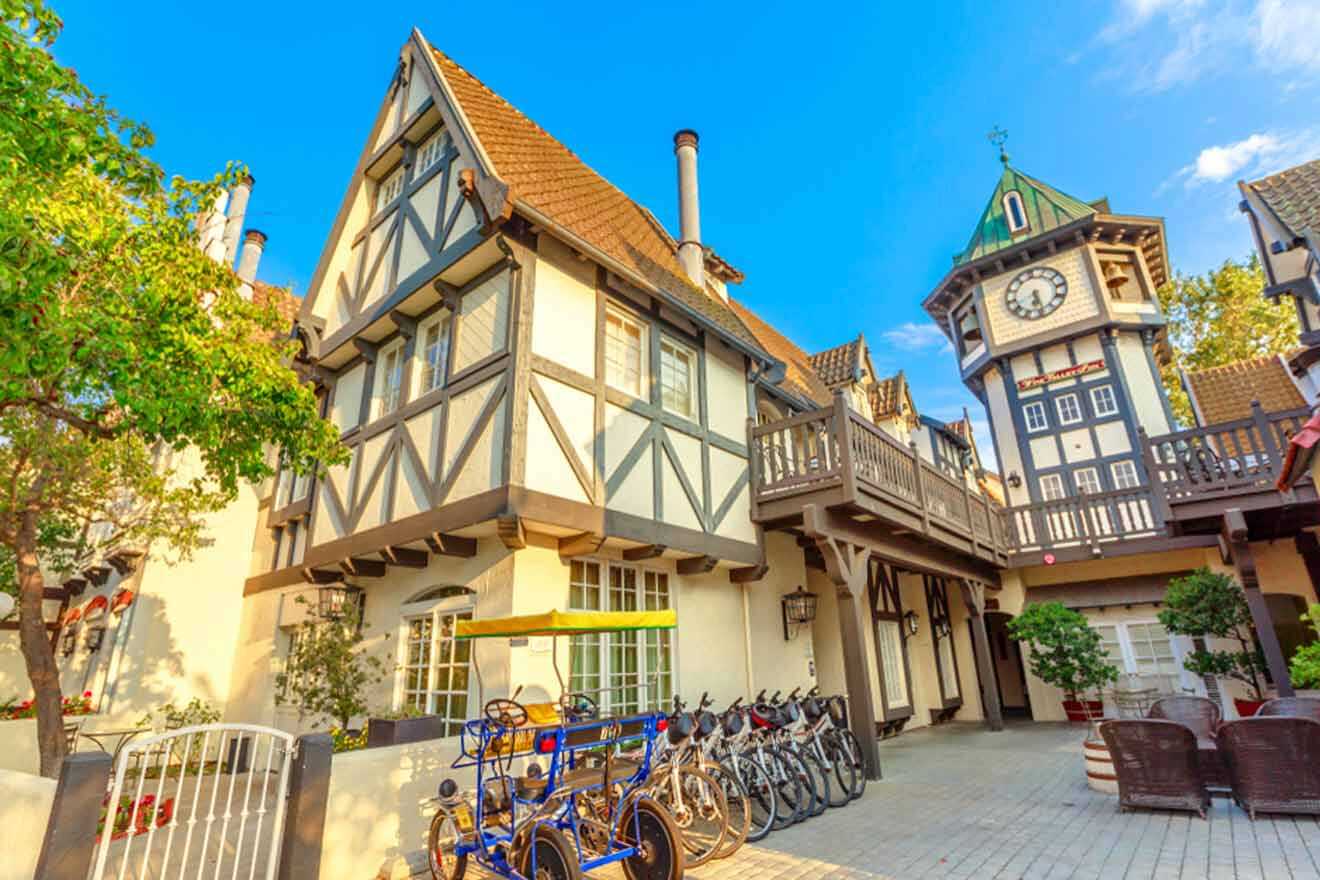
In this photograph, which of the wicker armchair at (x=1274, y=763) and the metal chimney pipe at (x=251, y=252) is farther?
the metal chimney pipe at (x=251, y=252)

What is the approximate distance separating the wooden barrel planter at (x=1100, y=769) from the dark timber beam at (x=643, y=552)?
4.87m

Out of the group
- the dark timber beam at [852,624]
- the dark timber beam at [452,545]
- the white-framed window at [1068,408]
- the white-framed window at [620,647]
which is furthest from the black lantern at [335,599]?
the white-framed window at [1068,408]

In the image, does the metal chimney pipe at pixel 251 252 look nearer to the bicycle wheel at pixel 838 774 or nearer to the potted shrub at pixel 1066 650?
the bicycle wheel at pixel 838 774

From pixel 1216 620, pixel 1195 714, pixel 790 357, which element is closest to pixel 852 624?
pixel 1195 714

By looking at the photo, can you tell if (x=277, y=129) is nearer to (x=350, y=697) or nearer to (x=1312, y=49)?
(x=350, y=697)

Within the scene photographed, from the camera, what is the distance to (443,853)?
4.36 m

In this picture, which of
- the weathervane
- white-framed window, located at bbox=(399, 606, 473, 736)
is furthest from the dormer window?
white-framed window, located at bbox=(399, 606, 473, 736)

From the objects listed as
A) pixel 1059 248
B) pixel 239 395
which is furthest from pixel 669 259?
pixel 1059 248

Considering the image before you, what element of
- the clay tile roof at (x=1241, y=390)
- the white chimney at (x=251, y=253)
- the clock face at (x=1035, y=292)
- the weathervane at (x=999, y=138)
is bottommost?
the clay tile roof at (x=1241, y=390)

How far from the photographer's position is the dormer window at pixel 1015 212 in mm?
20297

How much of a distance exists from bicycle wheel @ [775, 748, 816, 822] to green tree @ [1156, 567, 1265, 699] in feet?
28.5

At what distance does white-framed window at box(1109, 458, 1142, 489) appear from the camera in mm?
17000

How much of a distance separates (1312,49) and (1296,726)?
9.81 meters

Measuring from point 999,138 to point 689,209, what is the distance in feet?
61.8
